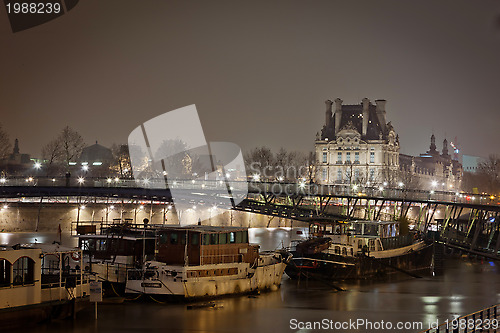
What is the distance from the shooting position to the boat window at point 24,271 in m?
29.0

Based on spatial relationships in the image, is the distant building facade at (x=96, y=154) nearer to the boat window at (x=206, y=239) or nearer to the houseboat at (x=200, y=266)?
the houseboat at (x=200, y=266)

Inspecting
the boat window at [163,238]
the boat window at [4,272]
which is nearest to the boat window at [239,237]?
the boat window at [163,238]

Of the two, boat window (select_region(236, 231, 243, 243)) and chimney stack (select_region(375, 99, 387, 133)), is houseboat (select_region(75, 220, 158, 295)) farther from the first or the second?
chimney stack (select_region(375, 99, 387, 133))

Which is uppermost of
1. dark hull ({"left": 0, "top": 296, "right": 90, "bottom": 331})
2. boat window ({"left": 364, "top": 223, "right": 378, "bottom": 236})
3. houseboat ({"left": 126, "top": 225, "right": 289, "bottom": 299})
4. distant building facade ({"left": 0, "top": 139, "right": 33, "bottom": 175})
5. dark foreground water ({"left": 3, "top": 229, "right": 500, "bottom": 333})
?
distant building facade ({"left": 0, "top": 139, "right": 33, "bottom": 175})

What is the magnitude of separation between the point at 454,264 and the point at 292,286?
73.6 ft

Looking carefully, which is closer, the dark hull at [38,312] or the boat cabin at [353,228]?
the dark hull at [38,312]

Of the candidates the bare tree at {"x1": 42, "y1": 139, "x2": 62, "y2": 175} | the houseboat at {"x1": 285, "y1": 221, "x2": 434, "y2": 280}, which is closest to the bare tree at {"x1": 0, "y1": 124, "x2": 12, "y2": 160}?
the bare tree at {"x1": 42, "y1": 139, "x2": 62, "y2": 175}

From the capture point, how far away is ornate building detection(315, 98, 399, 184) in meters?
161

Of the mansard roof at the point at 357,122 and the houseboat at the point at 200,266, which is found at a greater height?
the mansard roof at the point at 357,122

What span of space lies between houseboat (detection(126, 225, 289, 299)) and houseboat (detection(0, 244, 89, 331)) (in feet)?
14.8

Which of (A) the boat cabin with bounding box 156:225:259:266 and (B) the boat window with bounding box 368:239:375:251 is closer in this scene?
(A) the boat cabin with bounding box 156:225:259:266

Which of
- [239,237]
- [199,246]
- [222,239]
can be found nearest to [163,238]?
[199,246]

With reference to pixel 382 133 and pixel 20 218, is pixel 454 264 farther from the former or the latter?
pixel 382 133

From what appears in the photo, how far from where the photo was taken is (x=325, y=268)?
45.0 m
